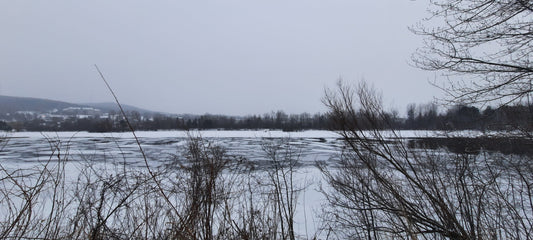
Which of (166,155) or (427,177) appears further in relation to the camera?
(166,155)

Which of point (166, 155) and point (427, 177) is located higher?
point (427, 177)

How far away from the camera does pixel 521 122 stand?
5.82 m

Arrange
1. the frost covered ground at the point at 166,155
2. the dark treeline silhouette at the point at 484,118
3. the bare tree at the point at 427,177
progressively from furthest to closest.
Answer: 1. the dark treeline silhouette at the point at 484,118
2. the bare tree at the point at 427,177
3. the frost covered ground at the point at 166,155

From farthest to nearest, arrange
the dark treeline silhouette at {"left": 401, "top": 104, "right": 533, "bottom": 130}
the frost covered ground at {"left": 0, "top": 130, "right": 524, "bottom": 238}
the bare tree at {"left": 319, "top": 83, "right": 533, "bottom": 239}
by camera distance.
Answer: the dark treeline silhouette at {"left": 401, "top": 104, "right": 533, "bottom": 130} → the bare tree at {"left": 319, "top": 83, "right": 533, "bottom": 239} → the frost covered ground at {"left": 0, "top": 130, "right": 524, "bottom": 238}

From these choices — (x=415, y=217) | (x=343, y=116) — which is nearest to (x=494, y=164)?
(x=415, y=217)

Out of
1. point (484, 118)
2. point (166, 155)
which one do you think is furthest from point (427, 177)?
point (166, 155)

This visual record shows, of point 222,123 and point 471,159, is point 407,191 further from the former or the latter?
point 222,123

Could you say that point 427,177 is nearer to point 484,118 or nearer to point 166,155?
point 484,118

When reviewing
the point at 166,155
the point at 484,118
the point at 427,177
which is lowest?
the point at 166,155

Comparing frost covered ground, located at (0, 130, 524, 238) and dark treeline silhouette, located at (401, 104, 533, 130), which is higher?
dark treeline silhouette, located at (401, 104, 533, 130)

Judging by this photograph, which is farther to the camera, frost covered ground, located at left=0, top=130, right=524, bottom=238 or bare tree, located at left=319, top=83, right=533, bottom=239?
bare tree, located at left=319, top=83, right=533, bottom=239

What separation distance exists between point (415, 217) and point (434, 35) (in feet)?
12.0

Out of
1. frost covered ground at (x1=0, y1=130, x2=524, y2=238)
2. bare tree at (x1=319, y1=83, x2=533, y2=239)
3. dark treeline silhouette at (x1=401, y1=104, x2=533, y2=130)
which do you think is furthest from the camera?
dark treeline silhouette at (x1=401, y1=104, x2=533, y2=130)

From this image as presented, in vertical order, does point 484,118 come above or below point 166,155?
above
